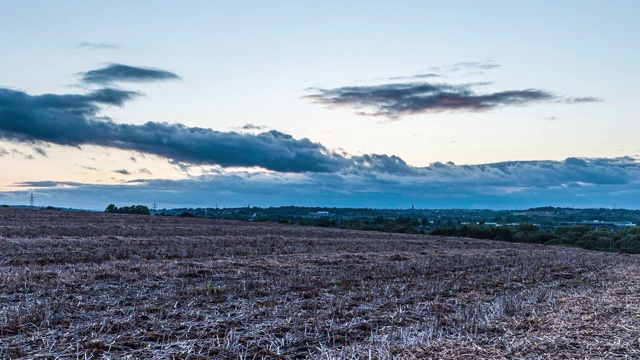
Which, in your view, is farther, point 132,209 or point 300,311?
point 132,209

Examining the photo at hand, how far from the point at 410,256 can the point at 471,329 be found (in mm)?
18745

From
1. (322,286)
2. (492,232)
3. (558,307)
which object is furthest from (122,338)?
(492,232)

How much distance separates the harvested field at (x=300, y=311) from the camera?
881cm

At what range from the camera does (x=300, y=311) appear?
12.0 m

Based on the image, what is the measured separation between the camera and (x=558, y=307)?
13.5 m

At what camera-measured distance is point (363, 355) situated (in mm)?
8477

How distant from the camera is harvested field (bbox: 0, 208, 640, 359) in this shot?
28.9 ft

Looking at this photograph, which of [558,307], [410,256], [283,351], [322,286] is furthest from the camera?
[410,256]

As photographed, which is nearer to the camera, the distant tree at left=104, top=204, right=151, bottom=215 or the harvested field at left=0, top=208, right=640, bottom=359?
the harvested field at left=0, top=208, right=640, bottom=359

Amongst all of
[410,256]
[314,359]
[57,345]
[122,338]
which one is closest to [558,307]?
[314,359]

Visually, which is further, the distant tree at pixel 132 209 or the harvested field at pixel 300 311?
the distant tree at pixel 132 209

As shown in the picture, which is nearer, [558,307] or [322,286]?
[558,307]

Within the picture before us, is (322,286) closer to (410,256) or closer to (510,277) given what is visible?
(510,277)

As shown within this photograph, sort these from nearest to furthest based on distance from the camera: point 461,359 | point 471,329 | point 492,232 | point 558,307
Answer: point 461,359
point 471,329
point 558,307
point 492,232
